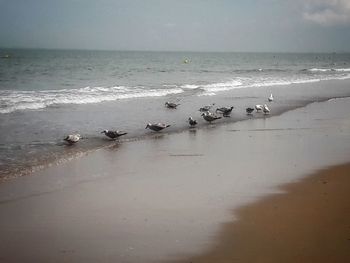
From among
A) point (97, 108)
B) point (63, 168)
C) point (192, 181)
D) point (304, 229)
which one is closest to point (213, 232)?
point (304, 229)

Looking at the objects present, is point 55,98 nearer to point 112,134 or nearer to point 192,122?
point 192,122

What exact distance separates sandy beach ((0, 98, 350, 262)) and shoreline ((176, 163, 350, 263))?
2 centimetres

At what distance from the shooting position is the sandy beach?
5.16 m

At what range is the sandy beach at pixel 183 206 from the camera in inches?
203

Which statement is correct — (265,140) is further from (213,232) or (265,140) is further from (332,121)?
(213,232)

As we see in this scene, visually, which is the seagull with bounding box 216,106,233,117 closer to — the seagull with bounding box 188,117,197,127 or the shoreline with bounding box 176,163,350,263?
the seagull with bounding box 188,117,197,127

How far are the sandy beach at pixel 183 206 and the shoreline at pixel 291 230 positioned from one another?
2 centimetres

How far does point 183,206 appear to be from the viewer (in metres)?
6.59

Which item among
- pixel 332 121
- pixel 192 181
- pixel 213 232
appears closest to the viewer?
pixel 213 232

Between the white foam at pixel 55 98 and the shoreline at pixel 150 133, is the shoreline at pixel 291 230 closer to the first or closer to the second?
the shoreline at pixel 150 133

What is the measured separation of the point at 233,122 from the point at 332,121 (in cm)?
379

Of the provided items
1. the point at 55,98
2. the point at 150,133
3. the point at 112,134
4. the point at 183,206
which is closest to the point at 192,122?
the point at 150,133

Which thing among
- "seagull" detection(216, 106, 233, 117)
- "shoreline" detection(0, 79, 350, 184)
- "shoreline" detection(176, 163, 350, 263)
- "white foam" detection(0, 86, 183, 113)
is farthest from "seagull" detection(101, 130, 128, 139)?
"white foam" detection(0, 86, 183, 113)

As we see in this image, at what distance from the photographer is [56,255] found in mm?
5031
